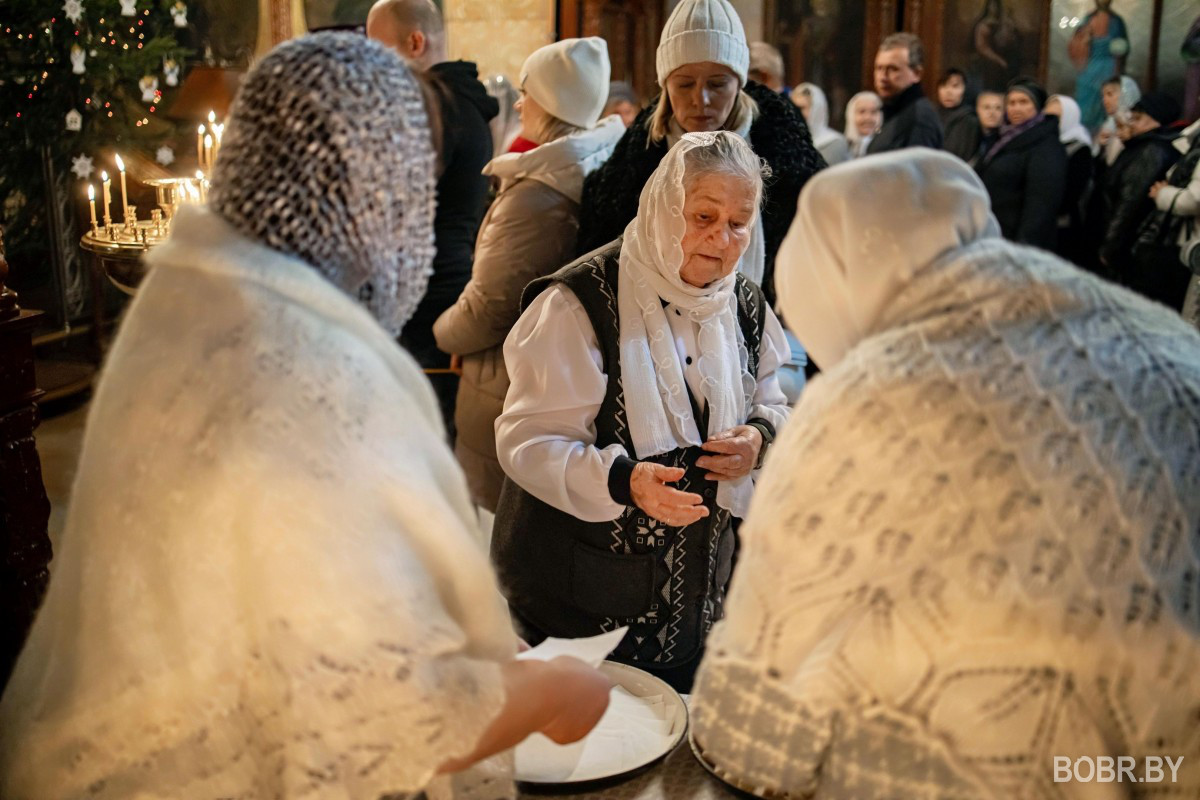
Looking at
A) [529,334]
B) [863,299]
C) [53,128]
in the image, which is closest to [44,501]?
[529,334]

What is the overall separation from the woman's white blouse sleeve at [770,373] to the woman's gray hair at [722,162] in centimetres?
Result: 34

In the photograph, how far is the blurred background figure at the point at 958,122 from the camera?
8492 mm

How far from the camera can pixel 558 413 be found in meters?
2.28

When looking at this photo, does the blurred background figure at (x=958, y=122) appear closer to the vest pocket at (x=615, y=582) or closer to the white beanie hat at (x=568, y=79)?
the white beanie hat at (x=568, y=79)

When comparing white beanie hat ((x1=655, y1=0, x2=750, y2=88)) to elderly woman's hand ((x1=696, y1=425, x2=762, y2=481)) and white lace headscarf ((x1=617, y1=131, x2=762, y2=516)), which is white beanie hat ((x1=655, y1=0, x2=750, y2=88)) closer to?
white lace headscarf ((x1=617, y1=131, x2=762, y2=516))

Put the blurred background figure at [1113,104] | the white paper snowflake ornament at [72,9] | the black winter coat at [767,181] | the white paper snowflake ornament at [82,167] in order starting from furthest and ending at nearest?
1. the blurred background figure at [1113,104]
2. the white paper snowflake ornament at [82,167]
3. the white paper snowflake ornament at [72,9]
4. the black winter coat at [767,181]

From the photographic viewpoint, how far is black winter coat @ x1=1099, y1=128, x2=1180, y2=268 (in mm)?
6691

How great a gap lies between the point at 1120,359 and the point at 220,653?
40.9 inches

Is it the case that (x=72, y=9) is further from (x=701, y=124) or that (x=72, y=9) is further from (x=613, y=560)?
(x=613, y=560)

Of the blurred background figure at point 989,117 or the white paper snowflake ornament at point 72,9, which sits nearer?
the white paper snowflake ornament at point 72,9

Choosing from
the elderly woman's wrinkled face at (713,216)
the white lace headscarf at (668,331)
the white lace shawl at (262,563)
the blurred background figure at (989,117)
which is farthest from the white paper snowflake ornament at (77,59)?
the white lace shawl at (262,563)

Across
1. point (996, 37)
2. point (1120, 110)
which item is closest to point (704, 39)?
point (1120, 110)

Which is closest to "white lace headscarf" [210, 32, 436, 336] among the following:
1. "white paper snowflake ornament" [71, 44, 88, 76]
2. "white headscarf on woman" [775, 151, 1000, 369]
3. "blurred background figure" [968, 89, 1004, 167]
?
"white headscarf on woman" [775, 151, 1000, 369]

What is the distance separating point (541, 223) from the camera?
345 cm
